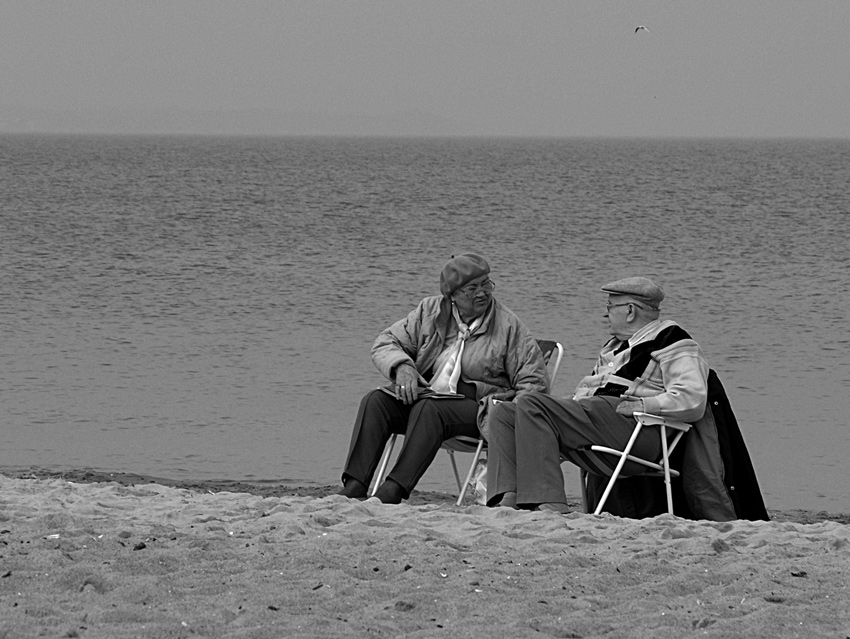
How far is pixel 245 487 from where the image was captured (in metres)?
7.21

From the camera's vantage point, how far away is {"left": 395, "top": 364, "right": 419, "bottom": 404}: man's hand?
18.1 ft

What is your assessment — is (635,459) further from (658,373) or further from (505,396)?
(505,396)

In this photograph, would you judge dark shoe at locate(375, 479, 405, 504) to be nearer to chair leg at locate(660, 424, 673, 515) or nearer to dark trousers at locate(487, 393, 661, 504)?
dark trousers at locate(487, 393, 661, 504)

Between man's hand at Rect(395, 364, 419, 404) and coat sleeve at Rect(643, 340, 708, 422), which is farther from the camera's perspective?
man's hand at Rect(395, 364, 419, 404)

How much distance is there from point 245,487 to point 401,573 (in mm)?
3456

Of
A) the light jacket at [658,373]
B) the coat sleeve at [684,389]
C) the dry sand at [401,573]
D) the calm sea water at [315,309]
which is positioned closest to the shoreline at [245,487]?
the calm sea water at [315,309]

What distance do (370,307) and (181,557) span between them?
468 inches

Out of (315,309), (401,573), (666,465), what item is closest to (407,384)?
(666,465)

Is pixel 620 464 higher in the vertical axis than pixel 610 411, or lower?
lower

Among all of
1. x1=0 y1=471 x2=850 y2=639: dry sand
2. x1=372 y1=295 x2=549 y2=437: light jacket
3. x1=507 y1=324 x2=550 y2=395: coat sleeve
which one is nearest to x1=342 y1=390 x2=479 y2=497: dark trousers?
x1=372 y1=295 x2=549 y2=437: light jacket

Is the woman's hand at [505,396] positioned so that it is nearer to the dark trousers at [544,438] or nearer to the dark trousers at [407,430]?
the dark trousers at [407,430]

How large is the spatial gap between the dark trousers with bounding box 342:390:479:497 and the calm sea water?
1.95 meters

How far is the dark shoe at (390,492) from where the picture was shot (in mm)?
5301

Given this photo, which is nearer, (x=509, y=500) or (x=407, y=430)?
(x=509, y=500)
